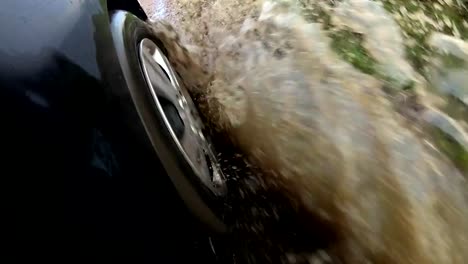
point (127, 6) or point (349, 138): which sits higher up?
point (127, 6)

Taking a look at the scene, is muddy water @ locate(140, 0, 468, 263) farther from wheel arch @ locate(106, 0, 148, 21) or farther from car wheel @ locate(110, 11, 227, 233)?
wheel arch @ locate(106, 0, 148, 21)

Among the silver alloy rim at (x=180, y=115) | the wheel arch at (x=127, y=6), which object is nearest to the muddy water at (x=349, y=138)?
the silver alloy rim at (x=180, y=115)

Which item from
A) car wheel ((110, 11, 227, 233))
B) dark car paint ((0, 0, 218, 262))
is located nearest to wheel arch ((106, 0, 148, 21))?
car wheel ((110, 11, 227, 233))

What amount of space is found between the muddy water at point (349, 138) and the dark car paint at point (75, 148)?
131 mm

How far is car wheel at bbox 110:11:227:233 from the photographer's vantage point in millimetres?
646

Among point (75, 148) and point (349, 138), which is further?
point (349, 138)

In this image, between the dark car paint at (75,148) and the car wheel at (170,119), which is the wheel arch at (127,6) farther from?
the dark car paint at (75,148)

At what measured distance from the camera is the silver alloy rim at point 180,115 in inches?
27.8

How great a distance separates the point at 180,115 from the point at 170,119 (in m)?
0.04

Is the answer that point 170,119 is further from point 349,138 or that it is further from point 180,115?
point 349,138

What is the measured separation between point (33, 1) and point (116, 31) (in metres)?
0.10

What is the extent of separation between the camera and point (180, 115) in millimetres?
762

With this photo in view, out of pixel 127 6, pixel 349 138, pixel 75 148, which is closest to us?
pixel 75 148

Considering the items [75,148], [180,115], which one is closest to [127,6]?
[180,115]
